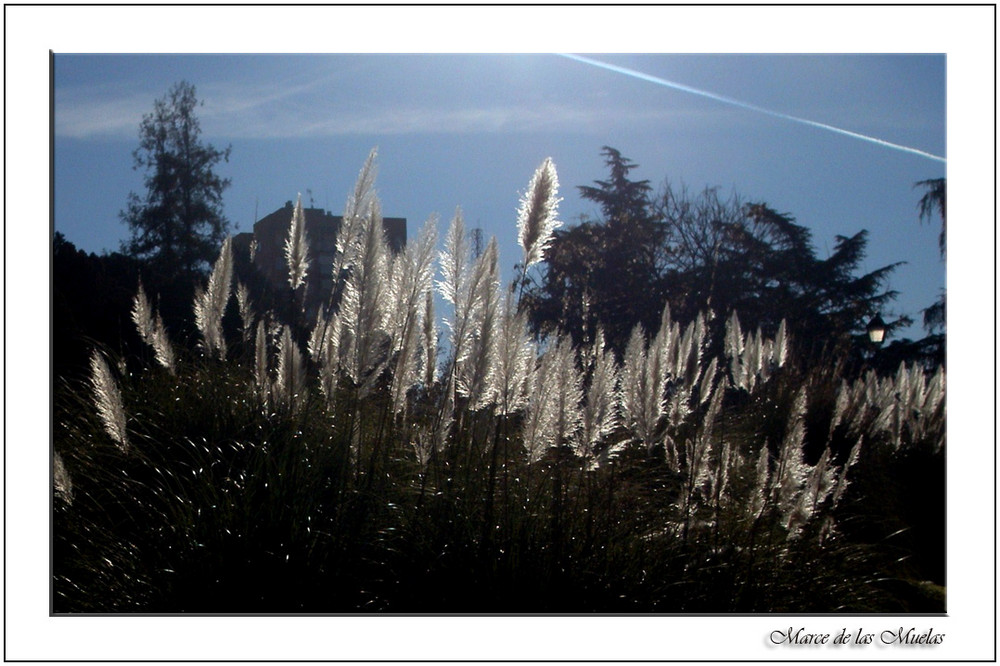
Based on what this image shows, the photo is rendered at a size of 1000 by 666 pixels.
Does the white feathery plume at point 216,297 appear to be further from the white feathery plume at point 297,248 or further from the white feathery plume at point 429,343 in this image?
the white feathery plume at point 429,343

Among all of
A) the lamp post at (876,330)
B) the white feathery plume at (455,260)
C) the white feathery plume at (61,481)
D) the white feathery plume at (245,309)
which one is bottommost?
the white feathery plume at (61,481)

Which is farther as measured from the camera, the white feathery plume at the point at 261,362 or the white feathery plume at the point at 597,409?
the white feathery plume at the point at 261,362

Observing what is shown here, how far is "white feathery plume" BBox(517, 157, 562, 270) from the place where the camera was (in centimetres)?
235

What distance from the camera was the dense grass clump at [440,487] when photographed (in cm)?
217

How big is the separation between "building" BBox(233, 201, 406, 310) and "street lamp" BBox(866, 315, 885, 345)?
308 cm

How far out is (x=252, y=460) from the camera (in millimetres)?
2539

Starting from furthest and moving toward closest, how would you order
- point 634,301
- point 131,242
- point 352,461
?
point 634,301, point 131,242, point 352,461

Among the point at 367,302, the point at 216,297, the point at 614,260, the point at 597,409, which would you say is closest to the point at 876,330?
the point at 614,260

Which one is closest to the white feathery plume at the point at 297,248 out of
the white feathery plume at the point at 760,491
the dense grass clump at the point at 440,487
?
the dense grass clump at the point at 440,487

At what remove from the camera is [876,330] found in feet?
14.3

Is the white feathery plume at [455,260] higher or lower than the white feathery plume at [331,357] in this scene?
higher
